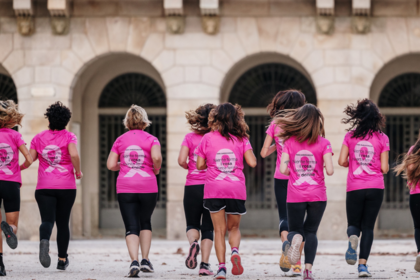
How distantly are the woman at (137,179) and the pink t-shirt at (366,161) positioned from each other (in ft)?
6.88

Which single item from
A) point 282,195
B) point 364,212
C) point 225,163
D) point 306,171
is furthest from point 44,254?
point 364,212

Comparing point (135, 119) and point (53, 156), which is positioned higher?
point (135, 119)

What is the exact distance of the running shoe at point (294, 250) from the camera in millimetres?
6828

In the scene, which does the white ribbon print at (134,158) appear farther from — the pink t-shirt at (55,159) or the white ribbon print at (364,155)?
the white ribbon print at (364,155)

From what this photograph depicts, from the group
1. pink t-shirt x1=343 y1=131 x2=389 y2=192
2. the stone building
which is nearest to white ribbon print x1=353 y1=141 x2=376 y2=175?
pink t-shirt x1=343 y1=131 x2=389 y2=192

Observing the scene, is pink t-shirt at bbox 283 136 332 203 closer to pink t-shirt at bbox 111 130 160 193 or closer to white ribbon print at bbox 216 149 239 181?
white ribbon print at bbox 216 149 239 181

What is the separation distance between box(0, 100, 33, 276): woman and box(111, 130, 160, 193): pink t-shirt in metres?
1.21

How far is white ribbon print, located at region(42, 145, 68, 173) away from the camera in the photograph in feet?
27.3

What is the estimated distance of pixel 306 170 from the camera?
23.2 ft

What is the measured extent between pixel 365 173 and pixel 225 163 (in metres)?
1.51

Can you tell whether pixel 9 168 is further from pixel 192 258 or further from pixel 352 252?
pixel 352 252

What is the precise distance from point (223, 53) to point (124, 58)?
275cm

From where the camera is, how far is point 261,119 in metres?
15.5

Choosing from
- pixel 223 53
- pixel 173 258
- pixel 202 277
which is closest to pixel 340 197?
pixel 223 53
